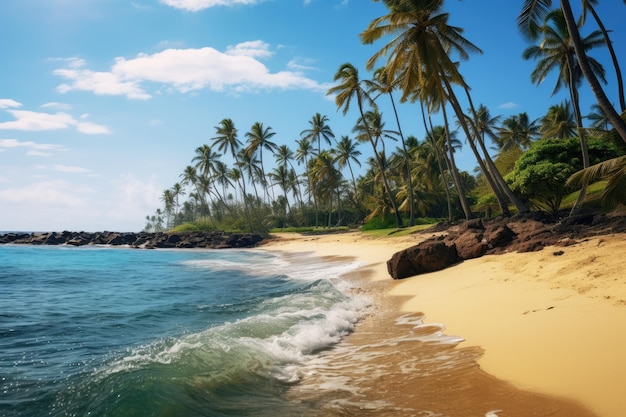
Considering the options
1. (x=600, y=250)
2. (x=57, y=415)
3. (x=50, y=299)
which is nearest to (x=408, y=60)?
(x=600, y=250)

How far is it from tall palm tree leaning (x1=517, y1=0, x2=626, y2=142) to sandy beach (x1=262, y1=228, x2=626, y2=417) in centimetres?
308

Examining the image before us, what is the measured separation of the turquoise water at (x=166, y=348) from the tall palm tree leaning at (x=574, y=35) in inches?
301

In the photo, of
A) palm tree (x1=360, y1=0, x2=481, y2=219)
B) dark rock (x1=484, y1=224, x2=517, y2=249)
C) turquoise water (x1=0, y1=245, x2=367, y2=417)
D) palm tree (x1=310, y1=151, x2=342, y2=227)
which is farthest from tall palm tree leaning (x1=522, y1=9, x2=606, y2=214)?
palm tree (x1=310, y1=151, x2=342, y2=227)

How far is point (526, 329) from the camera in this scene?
17.1 feet

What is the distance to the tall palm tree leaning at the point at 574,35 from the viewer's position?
9.34m

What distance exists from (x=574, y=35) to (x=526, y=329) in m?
8.85

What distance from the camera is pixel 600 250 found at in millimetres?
8734

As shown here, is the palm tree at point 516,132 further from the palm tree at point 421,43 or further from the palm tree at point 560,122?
the palm tree at point 421,43

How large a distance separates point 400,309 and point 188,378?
4953 mm

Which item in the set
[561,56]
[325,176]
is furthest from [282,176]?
[561,56]

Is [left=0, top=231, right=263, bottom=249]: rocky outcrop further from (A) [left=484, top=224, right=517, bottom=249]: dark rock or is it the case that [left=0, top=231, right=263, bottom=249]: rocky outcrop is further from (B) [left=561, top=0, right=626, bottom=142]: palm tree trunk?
(B) [left=561, top=0, right=626, bottom=142]: palm tree trunk

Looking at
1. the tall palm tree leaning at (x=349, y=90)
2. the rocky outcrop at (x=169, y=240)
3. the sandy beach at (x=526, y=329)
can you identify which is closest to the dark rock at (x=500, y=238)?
the sandy beach at (x=526, y=329)

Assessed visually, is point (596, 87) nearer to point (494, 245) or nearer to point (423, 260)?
point (494, 245)

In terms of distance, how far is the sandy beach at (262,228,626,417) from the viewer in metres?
3.47
